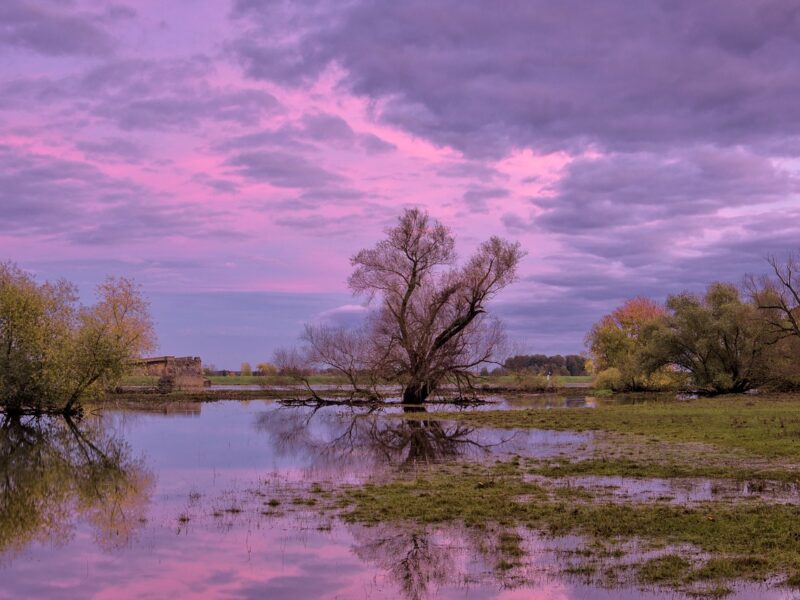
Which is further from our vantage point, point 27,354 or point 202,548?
point 27,354

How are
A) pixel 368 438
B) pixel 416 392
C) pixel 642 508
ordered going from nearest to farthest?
pixel 642 508 < pixel 368 438 < pixel 416 392

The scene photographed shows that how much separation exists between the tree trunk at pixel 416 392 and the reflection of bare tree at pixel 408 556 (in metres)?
40.0

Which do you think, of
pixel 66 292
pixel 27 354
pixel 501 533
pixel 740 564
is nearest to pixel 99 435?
pixel 27 354

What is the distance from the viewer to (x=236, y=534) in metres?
13.7

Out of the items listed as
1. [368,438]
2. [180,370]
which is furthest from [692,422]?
[180,370]

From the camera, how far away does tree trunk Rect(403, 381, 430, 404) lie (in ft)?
176

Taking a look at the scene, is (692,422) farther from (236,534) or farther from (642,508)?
(236,534)

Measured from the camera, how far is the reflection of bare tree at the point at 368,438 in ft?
83.5

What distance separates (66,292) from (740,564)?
45423 millimetres

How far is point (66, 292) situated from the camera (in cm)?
4791

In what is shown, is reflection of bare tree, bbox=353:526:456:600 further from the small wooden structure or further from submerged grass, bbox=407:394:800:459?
the small wooden structure

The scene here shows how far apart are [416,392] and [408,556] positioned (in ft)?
140

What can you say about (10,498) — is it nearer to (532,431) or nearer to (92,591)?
(92,591)

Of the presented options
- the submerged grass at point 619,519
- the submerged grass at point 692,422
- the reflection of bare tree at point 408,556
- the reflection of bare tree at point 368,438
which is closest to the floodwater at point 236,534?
the reflection of bare tree at point 408,556
